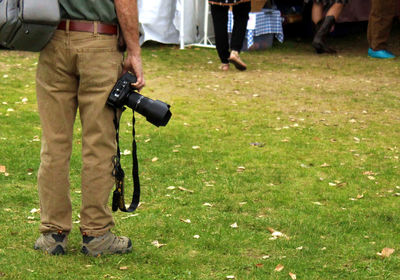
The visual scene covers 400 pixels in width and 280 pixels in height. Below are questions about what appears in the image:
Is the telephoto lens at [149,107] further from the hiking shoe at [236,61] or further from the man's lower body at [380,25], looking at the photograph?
the man's lower body at [380,25]

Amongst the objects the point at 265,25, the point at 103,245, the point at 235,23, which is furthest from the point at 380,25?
the point at 103,245

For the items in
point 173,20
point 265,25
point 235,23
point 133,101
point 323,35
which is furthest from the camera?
point 173,20

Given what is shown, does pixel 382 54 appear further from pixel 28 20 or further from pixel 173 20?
pixel 28 20

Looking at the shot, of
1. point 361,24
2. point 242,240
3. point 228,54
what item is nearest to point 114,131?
point 242,240

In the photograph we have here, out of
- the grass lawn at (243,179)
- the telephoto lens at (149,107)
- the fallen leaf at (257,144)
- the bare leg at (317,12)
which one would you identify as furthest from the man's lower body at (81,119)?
the bare leg at (317,12)

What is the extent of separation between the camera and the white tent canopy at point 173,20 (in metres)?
11.6

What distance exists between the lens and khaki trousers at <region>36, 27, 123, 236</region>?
3.59m

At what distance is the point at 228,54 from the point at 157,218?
18.6 feet

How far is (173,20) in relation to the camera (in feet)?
39.2

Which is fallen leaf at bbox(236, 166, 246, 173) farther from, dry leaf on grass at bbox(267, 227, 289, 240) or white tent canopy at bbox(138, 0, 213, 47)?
white tent canopy at bbox(138, 0, 213, 47)

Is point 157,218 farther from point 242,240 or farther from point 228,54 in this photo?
point 228,54

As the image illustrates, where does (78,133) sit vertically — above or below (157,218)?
below

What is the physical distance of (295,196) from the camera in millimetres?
5219

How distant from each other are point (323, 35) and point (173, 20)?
2.42m
